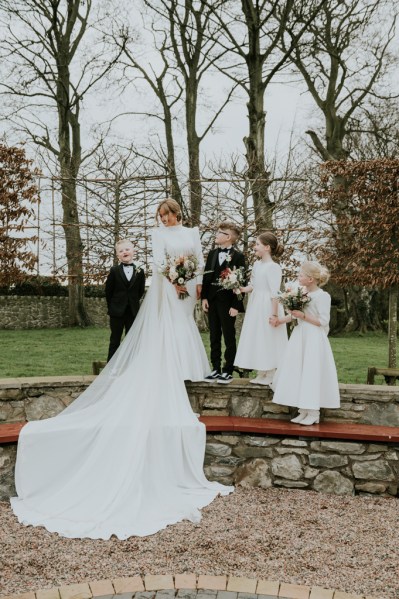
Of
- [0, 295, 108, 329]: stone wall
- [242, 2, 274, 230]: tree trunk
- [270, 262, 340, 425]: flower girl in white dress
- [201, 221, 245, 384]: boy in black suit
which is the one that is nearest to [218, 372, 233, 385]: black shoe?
[201, 221, 245, 384]: boy in black suit

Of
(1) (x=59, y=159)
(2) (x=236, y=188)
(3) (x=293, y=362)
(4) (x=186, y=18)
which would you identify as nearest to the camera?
(3) (x=293, y=362)

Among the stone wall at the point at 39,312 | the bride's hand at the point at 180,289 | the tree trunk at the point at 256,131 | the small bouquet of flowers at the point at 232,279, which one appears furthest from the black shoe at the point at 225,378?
the stone wall at the point at 39,312

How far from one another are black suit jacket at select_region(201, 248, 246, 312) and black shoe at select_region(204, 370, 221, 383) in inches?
27.6

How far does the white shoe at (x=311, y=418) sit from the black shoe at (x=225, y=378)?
34.5 inches

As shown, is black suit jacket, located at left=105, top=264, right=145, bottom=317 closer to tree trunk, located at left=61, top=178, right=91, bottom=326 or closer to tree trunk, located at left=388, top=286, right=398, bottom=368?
tree trunk, located at left=388, top=286, right=398, bottom=368

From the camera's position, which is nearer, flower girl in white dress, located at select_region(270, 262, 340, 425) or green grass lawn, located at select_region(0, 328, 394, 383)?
flower girl in white dress, located at select_region(270, 262, 340, 425)

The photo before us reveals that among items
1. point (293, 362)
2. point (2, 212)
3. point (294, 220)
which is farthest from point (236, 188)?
point (293, 362)

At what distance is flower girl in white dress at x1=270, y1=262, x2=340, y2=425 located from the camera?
19.1ft

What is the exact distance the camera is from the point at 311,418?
6027 mm

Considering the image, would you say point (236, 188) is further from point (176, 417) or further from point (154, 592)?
point (154, 592)

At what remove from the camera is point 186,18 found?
57.6ft

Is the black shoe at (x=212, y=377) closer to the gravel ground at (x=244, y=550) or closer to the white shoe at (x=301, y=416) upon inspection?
the white shoe at (x=301, y=416)

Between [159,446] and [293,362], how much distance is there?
4.85 ft

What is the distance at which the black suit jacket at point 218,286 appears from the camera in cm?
662
